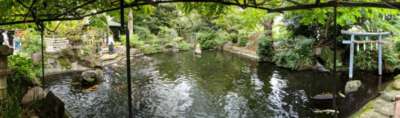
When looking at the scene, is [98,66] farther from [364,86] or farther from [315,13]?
[315,13]

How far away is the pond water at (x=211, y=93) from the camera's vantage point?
7754mm

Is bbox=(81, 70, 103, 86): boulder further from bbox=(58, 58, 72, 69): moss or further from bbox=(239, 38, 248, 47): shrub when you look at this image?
bbox=(239, 38, 248, 47): shrub

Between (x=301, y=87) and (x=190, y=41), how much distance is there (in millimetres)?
18796

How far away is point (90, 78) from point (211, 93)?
403 cm

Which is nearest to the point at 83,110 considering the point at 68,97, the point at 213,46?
the point at 68,97

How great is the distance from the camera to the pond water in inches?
305

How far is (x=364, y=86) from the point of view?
390 inches

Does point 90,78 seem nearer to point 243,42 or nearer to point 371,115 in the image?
point 371,115

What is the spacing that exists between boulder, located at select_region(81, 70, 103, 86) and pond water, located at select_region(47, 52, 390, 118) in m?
0.28

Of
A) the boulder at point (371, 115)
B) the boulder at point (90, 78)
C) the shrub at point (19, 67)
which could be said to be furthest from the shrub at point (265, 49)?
the shrub at point (19, 67)

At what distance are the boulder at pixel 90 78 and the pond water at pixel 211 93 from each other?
0.92 feet

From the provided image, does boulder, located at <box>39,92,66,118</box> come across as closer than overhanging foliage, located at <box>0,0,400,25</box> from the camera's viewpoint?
No

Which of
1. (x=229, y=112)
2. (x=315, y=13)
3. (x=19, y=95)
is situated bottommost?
(x=229, y=112)

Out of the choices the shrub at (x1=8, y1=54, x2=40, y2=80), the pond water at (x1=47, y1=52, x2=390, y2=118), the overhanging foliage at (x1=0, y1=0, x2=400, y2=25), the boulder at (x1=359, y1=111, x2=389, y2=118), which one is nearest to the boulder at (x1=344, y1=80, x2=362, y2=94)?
the pond water at (x1=47, y1=52, x2=390, y2=118)
